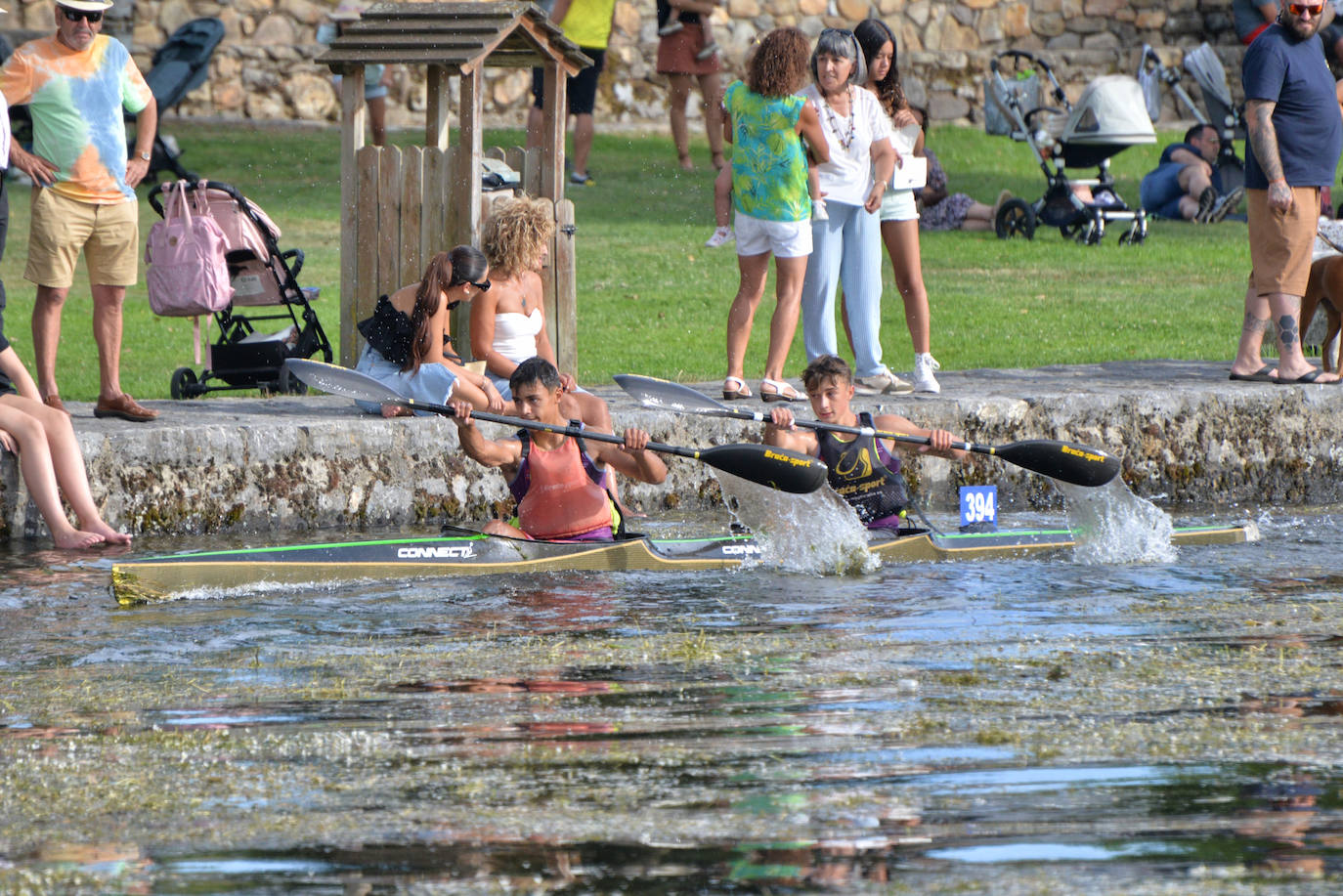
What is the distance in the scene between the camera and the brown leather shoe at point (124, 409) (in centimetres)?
839

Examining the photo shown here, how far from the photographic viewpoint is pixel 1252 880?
359cm

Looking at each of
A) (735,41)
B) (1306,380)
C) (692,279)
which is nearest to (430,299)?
(1306,380)

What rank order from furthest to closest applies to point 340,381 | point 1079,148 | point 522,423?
point 1079,148 → point 340,381 → point 522,423

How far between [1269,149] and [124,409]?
555cm

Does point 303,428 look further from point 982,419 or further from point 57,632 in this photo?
point 982,419

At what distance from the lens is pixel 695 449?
302 inches

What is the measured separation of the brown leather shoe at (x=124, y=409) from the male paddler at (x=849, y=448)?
9.02 ft

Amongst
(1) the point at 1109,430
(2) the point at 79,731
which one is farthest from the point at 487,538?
(1) the point at 1109,430

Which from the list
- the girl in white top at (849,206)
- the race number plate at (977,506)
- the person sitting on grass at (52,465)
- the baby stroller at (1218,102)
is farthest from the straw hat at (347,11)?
the race number plate at (977,506)

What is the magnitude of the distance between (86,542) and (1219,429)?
5.53m

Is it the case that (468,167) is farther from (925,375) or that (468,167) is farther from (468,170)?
(925,375)

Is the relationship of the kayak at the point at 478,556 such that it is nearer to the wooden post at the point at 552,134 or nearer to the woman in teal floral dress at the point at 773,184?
the woman in teal floral dress at the point at 773,184

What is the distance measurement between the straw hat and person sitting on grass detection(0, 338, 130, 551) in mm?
8943

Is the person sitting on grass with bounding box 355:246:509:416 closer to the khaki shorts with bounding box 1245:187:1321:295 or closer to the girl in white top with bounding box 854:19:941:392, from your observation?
the girl in white top with bounding box 854:19:941:392
